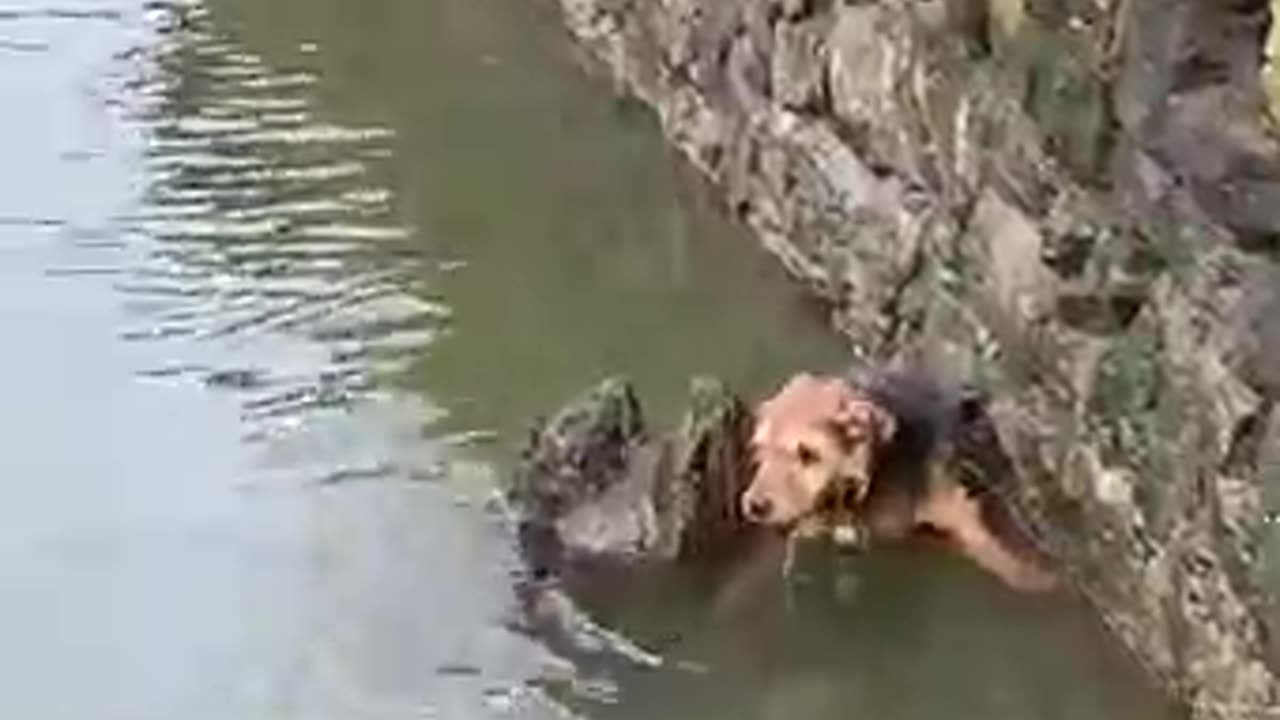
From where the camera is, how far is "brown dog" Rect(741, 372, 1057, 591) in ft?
20.6

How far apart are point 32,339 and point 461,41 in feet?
9.50

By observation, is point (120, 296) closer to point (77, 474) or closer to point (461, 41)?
point (77, 474)

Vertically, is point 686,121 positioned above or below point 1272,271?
below

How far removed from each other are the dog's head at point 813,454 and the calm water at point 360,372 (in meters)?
0.18

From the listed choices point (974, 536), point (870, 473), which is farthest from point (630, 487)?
point (974, 536)

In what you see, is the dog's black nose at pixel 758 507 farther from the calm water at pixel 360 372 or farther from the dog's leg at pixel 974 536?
the dog's leg at pixel 974 536

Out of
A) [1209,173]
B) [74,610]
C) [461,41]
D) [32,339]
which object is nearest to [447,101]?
[461,41]

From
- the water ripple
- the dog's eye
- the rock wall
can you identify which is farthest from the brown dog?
the water ripple

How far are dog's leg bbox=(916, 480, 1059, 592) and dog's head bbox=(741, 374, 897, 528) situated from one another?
190mm

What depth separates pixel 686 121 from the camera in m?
9.09

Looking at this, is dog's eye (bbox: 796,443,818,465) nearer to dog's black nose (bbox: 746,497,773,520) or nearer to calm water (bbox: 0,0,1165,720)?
dog's black nose (bbox: 746,497,773,520)

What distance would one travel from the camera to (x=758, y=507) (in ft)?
20.7

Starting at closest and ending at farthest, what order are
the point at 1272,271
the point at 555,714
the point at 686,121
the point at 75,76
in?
the point at 1272,271
the point at 555,714
the point at 686,121
the point at 75,76

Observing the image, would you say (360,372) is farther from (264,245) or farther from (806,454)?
(806,454)
